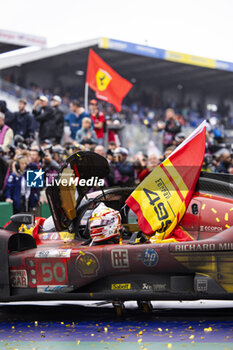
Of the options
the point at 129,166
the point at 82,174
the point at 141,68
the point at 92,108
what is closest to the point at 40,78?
the point at 141,68

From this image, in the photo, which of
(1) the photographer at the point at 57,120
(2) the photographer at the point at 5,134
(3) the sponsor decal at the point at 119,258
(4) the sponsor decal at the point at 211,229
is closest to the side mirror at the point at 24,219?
(3) the sponsor decal at the point at 119,258

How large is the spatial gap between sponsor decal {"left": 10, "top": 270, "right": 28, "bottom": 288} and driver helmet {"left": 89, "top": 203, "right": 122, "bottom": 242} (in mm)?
788

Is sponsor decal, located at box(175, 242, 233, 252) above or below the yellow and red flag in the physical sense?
below

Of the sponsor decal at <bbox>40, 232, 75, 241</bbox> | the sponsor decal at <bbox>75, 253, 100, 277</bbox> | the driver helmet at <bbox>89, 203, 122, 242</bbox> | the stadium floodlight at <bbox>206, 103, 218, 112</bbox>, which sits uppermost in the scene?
the stadium floodlight at <bbox>206, 103, 218, 112</bbox>

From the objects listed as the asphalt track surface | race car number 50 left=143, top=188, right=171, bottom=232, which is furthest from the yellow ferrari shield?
race car number 50 left=143, top=188, right=171, bottom=232

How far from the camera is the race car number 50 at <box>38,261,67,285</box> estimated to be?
6527 mm

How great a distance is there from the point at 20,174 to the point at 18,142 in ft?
4.61

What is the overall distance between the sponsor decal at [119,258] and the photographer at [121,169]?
8.33 meters

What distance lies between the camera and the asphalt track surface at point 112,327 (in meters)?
5.60

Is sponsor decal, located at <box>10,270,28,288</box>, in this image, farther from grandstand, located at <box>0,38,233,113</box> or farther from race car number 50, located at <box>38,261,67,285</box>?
grandstand, located at <box>0,38,233,113</box>

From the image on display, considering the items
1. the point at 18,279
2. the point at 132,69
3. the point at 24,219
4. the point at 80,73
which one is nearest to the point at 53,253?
the point at 18,279

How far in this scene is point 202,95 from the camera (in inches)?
1667

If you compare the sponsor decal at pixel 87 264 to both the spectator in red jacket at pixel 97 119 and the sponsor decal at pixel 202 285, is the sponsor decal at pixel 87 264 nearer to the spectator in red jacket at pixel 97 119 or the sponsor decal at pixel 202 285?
the sponsor decal at pixel 202 285

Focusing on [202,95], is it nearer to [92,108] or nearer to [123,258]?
[92,108]
